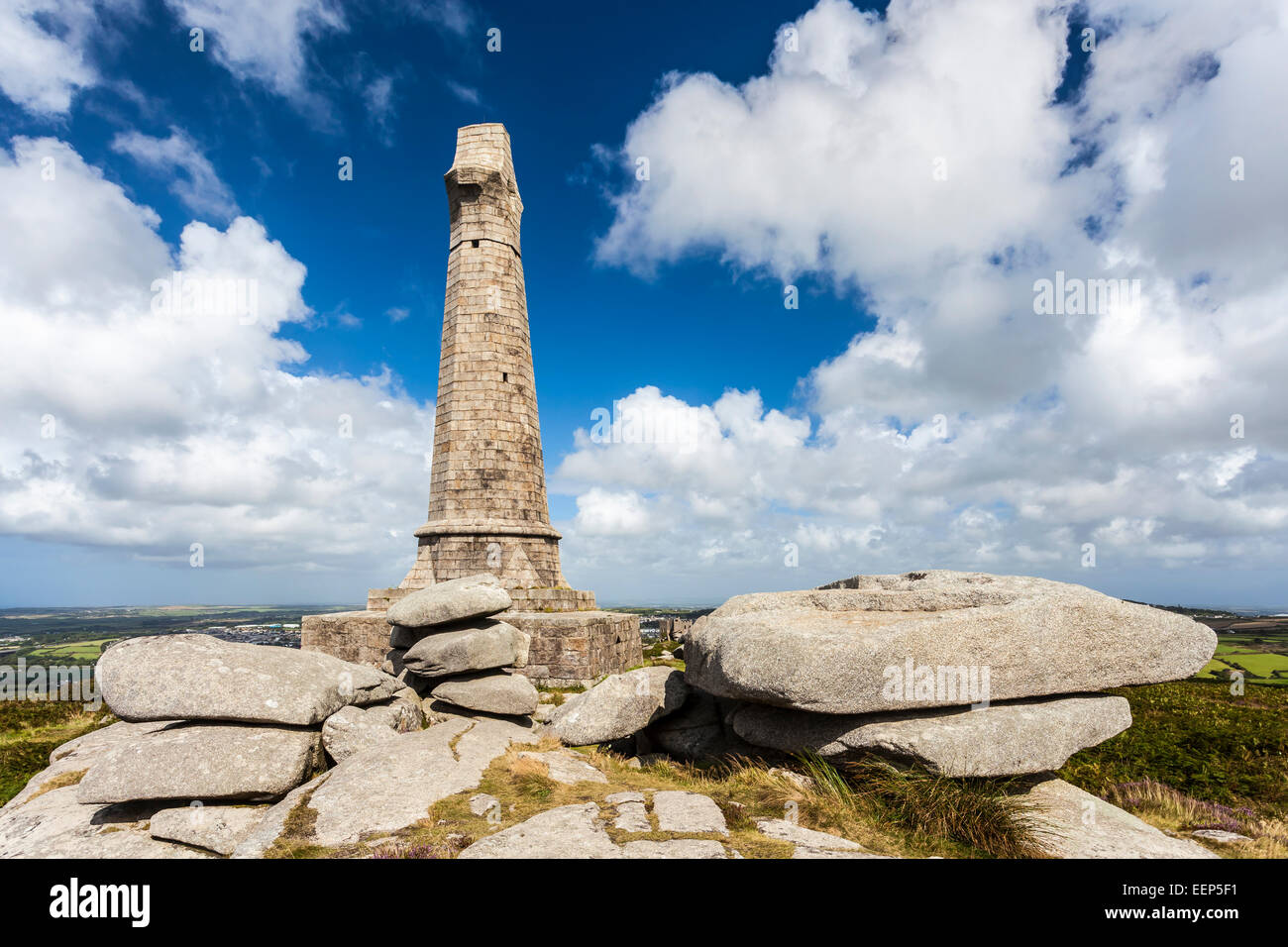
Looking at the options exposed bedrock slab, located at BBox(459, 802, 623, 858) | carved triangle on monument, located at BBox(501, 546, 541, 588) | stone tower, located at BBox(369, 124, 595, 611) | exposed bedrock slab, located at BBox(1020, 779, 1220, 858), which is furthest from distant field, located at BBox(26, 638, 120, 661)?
exposed bedrock slab, located at BBox(1020, 779, 1220, 858)

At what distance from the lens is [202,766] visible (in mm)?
6711

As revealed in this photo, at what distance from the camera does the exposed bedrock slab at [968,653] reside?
6.40 meters

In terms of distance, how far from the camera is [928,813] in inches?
220

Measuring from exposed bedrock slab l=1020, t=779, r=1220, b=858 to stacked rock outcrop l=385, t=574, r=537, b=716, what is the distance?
7342 mm

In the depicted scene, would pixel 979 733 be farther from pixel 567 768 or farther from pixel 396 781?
pixel 396 781

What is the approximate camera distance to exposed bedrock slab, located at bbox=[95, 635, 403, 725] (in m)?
7.22

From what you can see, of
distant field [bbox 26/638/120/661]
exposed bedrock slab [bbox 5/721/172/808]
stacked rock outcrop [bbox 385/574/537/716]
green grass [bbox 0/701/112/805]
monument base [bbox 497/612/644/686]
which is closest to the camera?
exposed bedrock slab [bbox 5/721/172/808]

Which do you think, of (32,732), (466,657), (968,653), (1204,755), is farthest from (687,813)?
(32,732)

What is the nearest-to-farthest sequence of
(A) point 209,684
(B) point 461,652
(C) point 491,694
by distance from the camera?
(A) point 209,684 < (C) point 491,694 < (B) point 461,652

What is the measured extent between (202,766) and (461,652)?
416cm

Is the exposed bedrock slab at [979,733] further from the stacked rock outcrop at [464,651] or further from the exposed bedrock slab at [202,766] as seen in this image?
the exposed bedrock slab at [202,766]

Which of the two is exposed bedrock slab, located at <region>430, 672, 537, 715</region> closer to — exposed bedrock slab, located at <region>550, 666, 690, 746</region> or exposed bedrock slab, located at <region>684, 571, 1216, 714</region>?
exposed bedrock slab, located at <region>550, 666, 690, 746</region>

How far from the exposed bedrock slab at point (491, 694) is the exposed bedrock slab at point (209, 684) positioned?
239 cm
